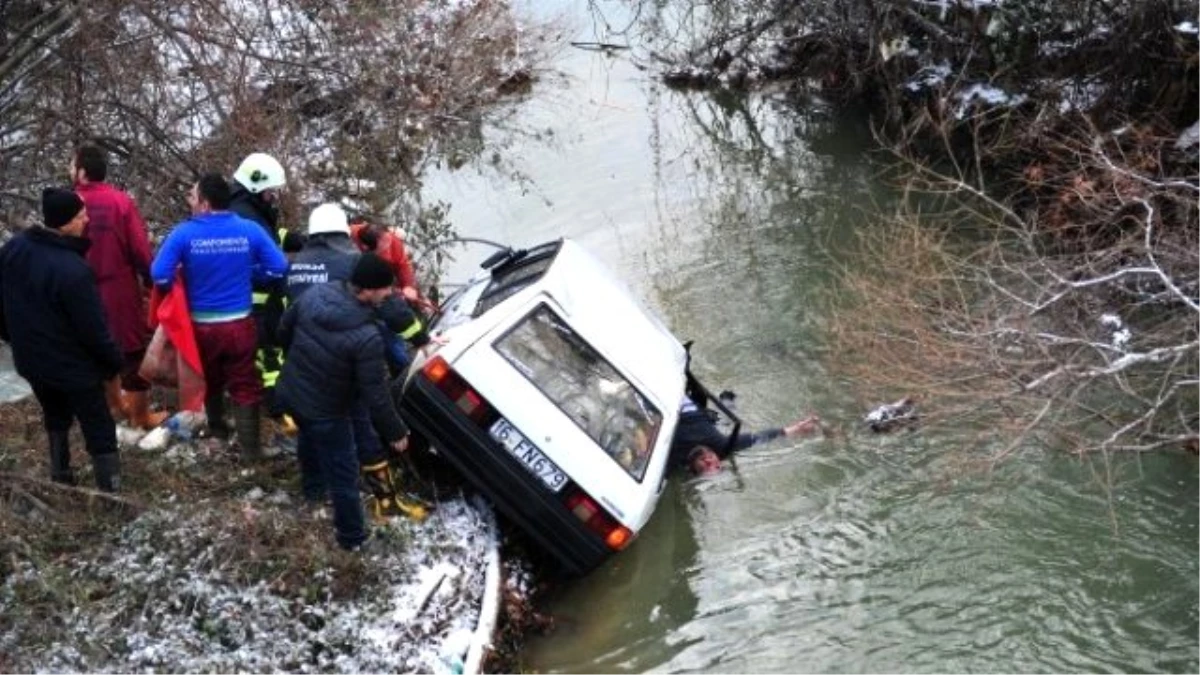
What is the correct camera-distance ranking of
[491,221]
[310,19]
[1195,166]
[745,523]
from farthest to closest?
[491,221] < [1195,166] < [310,19] < [745,523]

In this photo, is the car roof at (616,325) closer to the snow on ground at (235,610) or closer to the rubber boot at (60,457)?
the snow on ground at (235,610)

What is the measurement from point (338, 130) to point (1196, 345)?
867 cm

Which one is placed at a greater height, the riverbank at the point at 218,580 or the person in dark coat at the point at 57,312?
the person in dark coat at the point at 57,312

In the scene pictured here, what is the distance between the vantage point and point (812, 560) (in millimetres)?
8461

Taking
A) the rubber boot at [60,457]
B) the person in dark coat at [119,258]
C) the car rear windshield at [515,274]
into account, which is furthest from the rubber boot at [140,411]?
the car rear windshield at [515,274]

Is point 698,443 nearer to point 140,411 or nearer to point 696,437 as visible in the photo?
point 696,437

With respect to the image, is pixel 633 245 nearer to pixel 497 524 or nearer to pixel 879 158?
pixel 879 158

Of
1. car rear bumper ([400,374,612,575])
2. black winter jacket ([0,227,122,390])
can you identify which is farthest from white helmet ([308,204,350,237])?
black winter jacket ([0,227,122,390])

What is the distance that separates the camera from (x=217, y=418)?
8.11 meters

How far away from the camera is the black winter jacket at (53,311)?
640cm

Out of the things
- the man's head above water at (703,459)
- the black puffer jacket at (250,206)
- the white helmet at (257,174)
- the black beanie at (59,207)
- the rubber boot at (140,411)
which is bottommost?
the man's head above water at (703,459)

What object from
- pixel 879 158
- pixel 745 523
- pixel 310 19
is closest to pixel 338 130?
pixel 310 19

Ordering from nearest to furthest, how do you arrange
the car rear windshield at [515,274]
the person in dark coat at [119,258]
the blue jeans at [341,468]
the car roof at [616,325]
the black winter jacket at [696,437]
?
the blue jeans at [341,468], the person in dark coat at [119,258], the car roof at [616,325], the car rear windshield at [515,274], the black winter jacket at [696,437]

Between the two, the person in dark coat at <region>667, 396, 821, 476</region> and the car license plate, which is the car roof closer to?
the person in dark coat at <region>667, 396, 821, 476</region>
